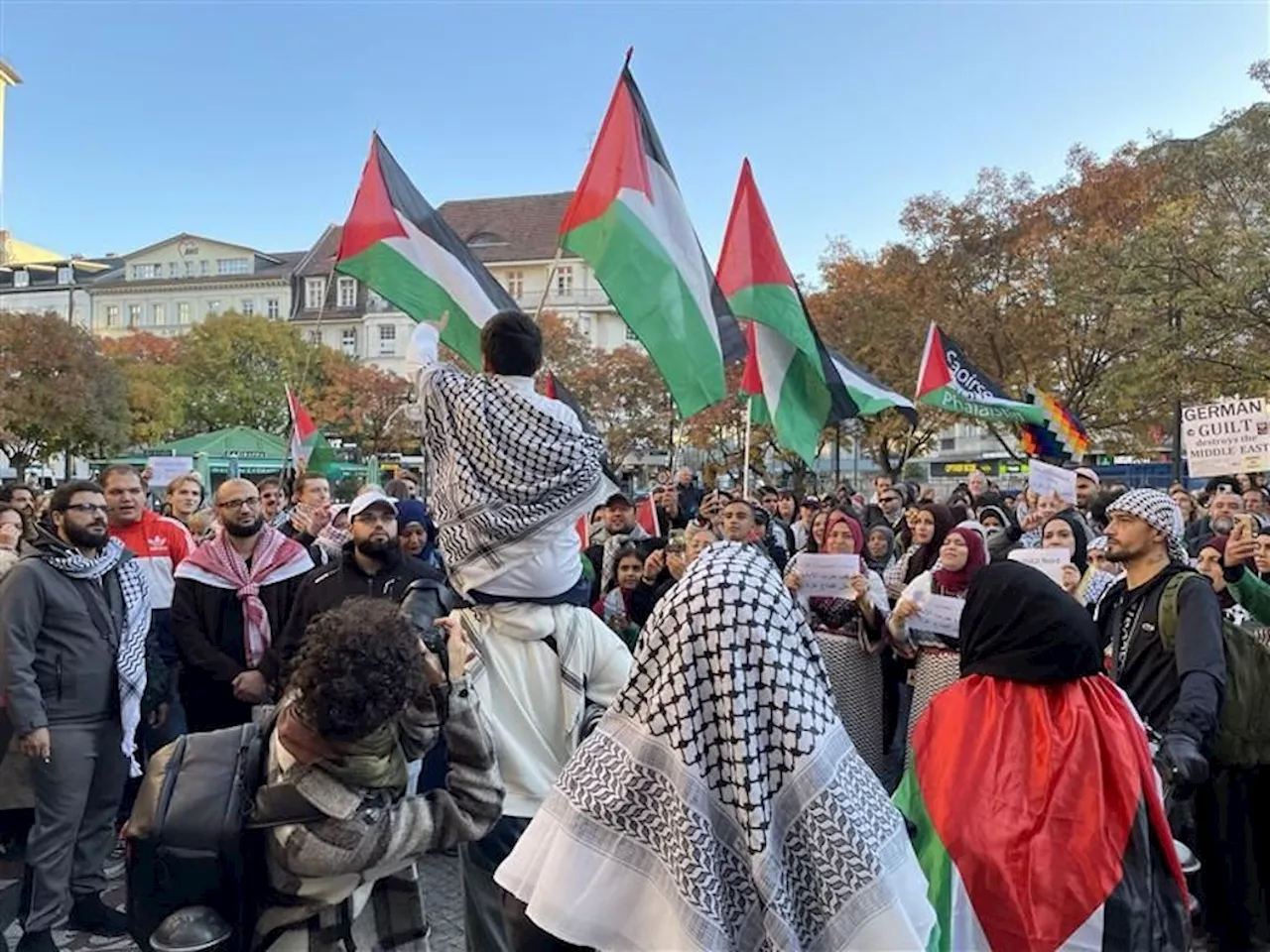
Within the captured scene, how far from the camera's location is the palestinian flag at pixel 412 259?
637cm

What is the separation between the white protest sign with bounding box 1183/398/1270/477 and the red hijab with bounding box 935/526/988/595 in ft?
12.0

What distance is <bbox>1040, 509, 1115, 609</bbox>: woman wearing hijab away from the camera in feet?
18.3

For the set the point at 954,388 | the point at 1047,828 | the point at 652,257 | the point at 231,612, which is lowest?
the point at 231,612

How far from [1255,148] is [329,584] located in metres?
22.7

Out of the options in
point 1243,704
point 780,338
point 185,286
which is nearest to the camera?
point 1243,704

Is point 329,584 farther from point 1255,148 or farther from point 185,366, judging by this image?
point 185,366

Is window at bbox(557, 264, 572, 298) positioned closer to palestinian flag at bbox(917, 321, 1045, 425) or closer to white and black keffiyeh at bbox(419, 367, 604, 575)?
palestinian flag at bbox(917, 321, 1045, 425)

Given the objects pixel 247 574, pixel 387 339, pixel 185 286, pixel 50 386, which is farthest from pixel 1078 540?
pixel 185 286

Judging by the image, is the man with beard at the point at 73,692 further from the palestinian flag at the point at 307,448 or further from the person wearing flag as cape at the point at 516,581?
the palestinian flag at the point at 307,448

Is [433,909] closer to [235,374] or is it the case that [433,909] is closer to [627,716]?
[627,716]

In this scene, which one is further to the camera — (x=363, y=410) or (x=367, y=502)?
(x=363, y=410)

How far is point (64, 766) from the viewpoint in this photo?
4430 millimetres

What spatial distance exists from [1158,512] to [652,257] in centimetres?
284

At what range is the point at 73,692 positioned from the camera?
4.49m
